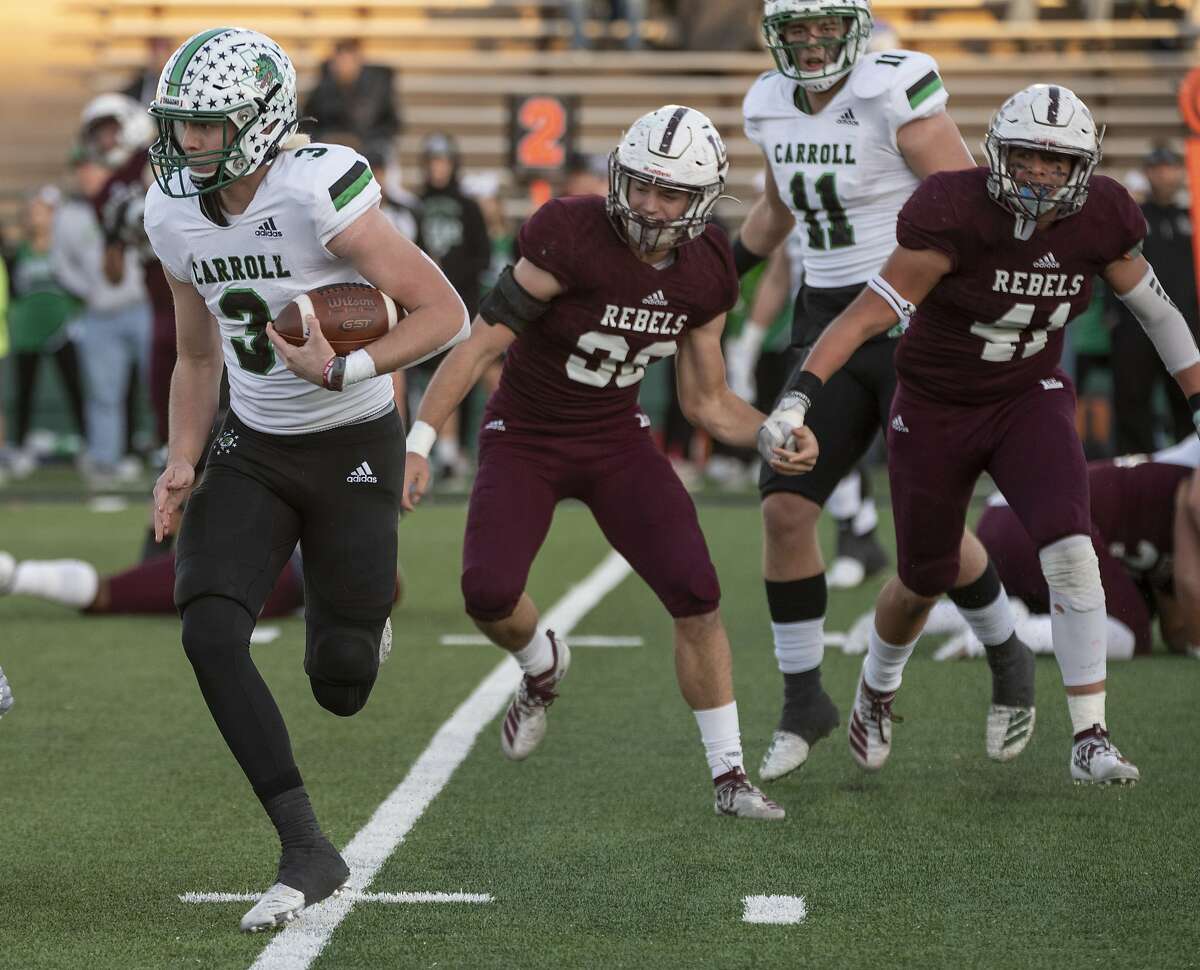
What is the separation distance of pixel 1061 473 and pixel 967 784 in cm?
83

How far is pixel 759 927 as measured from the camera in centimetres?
357

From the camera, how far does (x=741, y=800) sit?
444 centimetres

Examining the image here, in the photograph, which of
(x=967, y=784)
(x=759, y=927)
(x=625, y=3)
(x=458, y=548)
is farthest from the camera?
(x=625, y=3)

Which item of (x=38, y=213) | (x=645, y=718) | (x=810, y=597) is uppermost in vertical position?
(x=810, y=597)

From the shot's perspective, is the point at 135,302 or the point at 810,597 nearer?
the point at 810,597

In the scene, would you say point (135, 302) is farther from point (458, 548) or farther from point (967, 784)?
point (967, 784)

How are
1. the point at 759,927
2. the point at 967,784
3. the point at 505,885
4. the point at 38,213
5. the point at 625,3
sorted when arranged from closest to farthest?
the point at 759,927 → the point at 505,885 → the point at 967,784 → the point at 38,213 → the point at 625,3

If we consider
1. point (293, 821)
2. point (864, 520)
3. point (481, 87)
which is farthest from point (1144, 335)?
point (481, 87)

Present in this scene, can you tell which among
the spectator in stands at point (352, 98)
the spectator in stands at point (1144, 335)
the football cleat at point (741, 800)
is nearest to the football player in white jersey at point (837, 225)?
the football cleat at point (741, 800)

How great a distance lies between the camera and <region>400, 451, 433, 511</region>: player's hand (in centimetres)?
427

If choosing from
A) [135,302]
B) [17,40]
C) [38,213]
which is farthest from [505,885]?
[17,40]

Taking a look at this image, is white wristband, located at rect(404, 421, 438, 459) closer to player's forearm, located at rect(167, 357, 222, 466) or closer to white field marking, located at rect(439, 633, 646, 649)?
player's forearm, located at rect(167, 357, 222, 466)

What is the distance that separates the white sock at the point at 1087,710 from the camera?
4.52 metres

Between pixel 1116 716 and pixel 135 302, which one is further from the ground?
pixel 1116 716
